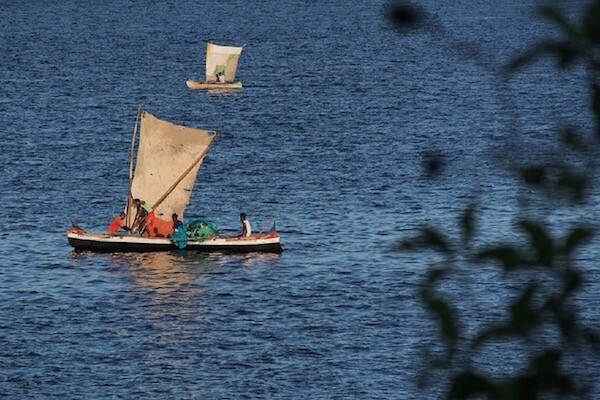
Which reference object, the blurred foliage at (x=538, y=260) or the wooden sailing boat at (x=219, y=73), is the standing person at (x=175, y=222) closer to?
the blurred foliage at (x=538, y=260)

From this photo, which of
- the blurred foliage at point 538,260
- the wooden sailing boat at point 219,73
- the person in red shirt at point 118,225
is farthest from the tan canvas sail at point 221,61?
the blurred foliage at point 538,260

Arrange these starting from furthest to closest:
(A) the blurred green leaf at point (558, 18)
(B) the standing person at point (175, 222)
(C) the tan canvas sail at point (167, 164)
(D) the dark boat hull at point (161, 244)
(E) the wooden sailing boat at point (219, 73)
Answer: (E) the wooden sailing boat at point (219, 73)
(C) the tan canvas sail at point (167, 164)
(B) the standing person at point (175, 222)
(D) the dark boat hull at point (161, 244)
(A) the blurred green leaf at point (558, 18)

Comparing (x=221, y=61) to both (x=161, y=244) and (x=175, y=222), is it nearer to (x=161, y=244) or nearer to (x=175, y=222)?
(x=175, y=222)

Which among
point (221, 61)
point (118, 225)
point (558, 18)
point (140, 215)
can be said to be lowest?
point (118, 225)

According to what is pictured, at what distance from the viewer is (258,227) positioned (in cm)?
8512

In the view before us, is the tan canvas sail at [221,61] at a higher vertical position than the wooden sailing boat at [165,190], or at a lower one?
higher

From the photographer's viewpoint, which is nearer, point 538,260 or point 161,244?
point 538,260

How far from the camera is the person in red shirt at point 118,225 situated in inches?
3157

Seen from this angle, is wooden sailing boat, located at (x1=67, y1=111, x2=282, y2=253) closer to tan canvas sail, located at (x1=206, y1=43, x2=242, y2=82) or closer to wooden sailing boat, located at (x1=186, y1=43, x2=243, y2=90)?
tan canvas sail, located at (x1=206, y1=43, x2=242, y2=82)

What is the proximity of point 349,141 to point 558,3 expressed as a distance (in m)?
113

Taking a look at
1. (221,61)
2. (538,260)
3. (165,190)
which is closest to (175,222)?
(165,190)

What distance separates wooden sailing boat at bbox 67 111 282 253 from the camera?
77.9m

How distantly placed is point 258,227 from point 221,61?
260 feet

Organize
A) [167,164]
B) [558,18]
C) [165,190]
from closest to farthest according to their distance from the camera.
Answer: [558,18]
[165,190]
[167,164]
